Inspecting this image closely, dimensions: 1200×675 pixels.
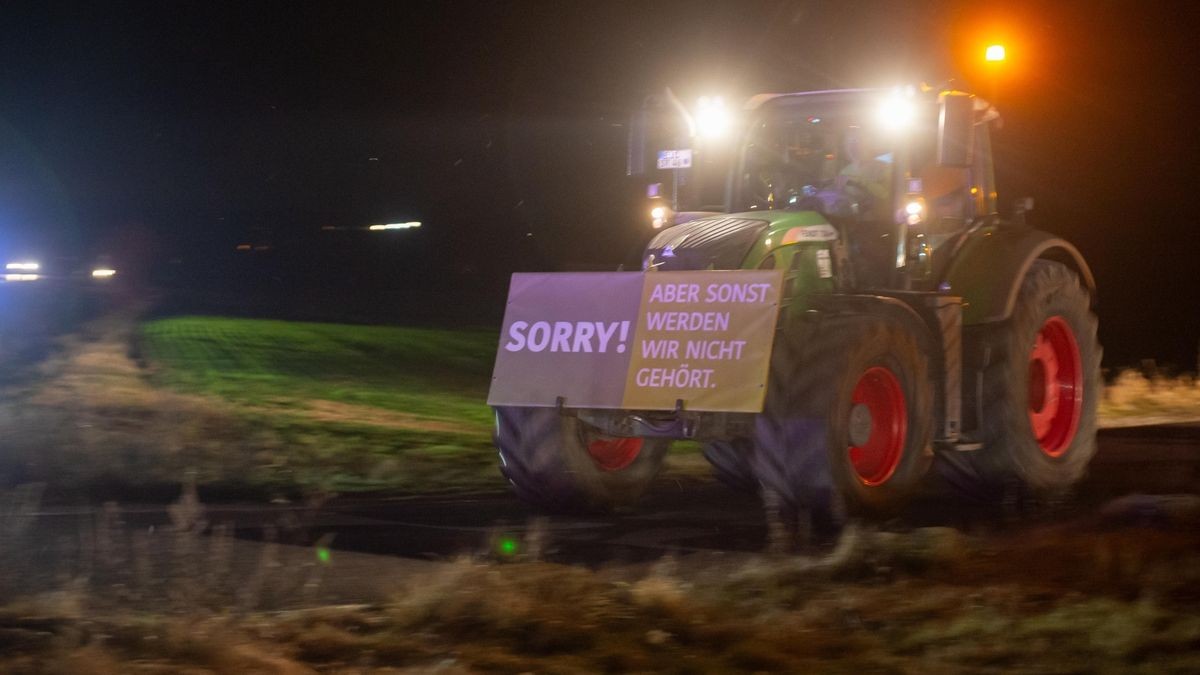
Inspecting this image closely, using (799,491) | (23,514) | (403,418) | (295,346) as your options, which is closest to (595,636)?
(799,491)

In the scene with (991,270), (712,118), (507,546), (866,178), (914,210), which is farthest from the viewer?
(712,118)

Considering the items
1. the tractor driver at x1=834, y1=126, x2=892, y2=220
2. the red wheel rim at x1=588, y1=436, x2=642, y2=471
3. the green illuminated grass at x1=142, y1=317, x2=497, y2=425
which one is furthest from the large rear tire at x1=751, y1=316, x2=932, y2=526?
the green illuminated grass at x1=142, y1=317, x2=497, y2=425

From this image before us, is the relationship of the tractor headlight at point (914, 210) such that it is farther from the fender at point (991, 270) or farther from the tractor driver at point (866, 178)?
the fender at point (991, 270)

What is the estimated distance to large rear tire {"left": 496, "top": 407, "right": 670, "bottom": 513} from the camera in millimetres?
10688

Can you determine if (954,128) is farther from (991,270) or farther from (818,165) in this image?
(991,270)

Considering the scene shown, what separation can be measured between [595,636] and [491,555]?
2258 millimetres

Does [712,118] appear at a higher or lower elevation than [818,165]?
higher

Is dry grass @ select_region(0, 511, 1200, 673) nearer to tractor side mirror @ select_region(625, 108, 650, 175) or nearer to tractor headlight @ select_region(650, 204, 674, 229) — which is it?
tractor headlight @ select_region(650, 204, 674, 229)

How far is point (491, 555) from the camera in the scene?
9.07 metres

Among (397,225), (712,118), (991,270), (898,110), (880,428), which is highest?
(397,225)

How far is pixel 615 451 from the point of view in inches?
455

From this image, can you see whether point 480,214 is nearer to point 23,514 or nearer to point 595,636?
point 23,514

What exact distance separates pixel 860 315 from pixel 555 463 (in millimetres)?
2217

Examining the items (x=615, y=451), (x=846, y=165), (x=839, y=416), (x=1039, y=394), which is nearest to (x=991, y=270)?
(x=846, y=165)
